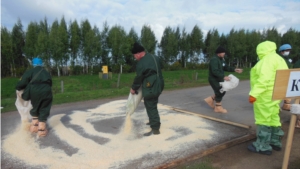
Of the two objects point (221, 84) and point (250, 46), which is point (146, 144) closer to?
point (221, 84)

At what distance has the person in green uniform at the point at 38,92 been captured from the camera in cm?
487

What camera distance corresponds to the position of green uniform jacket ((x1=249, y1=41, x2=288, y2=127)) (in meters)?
3.69

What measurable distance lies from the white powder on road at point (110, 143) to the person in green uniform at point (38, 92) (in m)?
0.29

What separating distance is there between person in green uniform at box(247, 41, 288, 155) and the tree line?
26.5 metres

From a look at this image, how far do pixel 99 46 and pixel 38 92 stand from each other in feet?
83.8

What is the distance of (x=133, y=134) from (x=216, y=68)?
3043mm

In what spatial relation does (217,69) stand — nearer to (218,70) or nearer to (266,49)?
(218,70)

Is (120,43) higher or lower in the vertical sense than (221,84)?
higher

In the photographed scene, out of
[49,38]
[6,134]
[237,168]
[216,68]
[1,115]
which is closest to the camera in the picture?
[237,168]

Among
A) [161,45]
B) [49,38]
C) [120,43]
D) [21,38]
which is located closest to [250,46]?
[161,45]

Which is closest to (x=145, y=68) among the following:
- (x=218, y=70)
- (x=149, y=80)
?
(x=149, y=80)

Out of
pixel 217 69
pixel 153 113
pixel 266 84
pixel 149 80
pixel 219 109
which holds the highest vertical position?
pixel 217 69

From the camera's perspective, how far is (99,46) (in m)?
29.5

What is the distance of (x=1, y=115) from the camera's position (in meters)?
7.14
